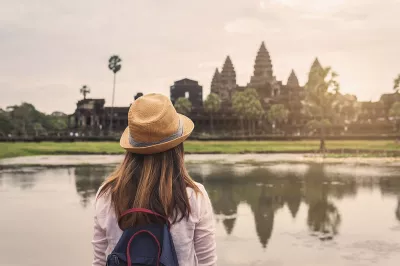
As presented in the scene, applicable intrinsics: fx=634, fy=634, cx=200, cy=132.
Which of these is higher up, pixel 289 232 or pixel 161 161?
pixel 161 161

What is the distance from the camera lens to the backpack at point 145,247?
254cm

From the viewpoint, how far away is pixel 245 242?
27.8 feet

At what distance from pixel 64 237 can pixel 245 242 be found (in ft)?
8.41

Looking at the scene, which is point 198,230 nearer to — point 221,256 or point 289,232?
point 221,256

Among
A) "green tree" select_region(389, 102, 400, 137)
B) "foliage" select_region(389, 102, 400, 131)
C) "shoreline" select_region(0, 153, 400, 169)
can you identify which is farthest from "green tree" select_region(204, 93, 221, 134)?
"shoreline" select_region(0, 153, 400, 169)

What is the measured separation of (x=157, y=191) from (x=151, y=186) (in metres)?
0.03

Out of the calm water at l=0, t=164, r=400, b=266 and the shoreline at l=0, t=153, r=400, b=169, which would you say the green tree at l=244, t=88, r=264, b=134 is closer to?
the shoreline at l=0, t=153, r=400, b=169

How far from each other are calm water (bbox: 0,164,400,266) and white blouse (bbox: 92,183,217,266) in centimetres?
463

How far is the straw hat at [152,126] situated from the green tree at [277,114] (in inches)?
3330

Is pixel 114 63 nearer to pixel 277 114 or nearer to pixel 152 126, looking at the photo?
pixel 277 114

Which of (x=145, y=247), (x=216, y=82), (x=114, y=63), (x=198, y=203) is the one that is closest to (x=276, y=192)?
(x=198, y=203)

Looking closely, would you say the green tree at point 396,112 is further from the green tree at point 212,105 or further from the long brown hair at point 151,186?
the long brown hair at point 151,186

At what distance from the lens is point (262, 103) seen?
93.2 metres

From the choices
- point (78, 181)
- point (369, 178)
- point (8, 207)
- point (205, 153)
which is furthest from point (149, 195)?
point (205, 153)
